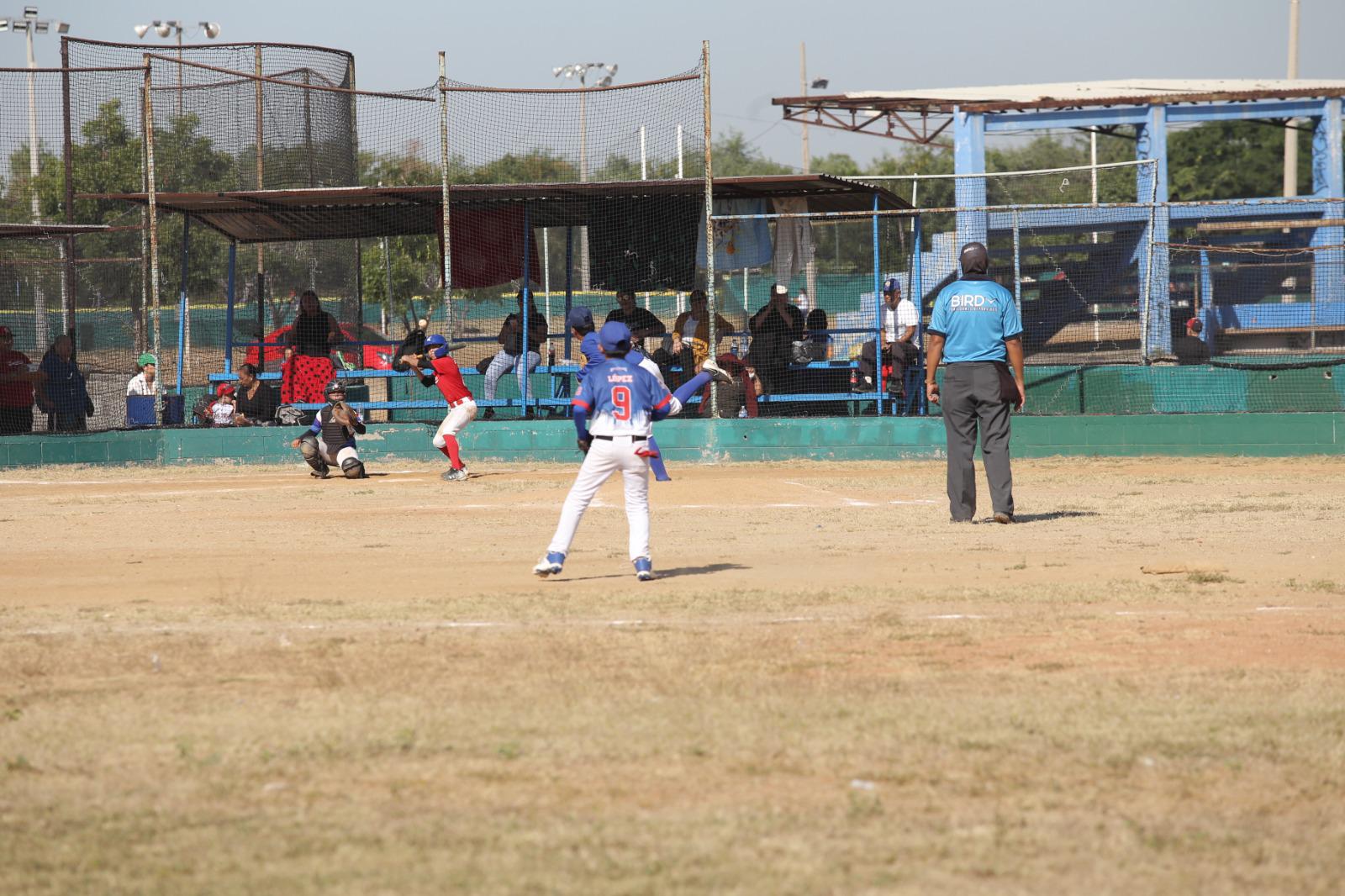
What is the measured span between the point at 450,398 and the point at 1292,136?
29.1 meters

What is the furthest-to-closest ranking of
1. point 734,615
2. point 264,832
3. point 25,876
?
1. point 734,615
2. point 264,832
3. point 25,876

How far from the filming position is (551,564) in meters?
9.16

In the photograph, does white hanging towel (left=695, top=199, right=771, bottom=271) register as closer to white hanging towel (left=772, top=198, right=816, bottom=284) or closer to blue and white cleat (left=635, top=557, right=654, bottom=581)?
white hanging towel (left=772, top=198, right=816, bottom=284)

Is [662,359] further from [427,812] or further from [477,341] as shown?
[427,812]

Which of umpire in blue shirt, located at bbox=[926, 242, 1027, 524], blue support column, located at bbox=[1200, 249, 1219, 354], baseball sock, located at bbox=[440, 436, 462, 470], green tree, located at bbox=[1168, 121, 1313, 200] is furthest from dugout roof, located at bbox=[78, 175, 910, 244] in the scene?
green tree, located at bbox=[1168, 121, 1313, 200]

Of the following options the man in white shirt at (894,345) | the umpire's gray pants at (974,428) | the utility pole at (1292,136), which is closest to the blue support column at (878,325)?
the man in white shirt at (894,345)

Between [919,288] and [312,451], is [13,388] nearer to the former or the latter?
[312,451]

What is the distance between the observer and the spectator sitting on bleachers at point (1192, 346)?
1936cm

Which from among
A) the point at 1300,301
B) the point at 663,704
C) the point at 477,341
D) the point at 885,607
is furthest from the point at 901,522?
the point at 1300,301

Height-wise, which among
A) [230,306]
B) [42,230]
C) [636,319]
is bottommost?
[636,319]

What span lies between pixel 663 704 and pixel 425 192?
14602 millimetres

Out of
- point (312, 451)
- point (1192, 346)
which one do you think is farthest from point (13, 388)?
point (1192, 346)

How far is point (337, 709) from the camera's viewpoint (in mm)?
5902

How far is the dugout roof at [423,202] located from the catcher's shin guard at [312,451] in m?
3.65
